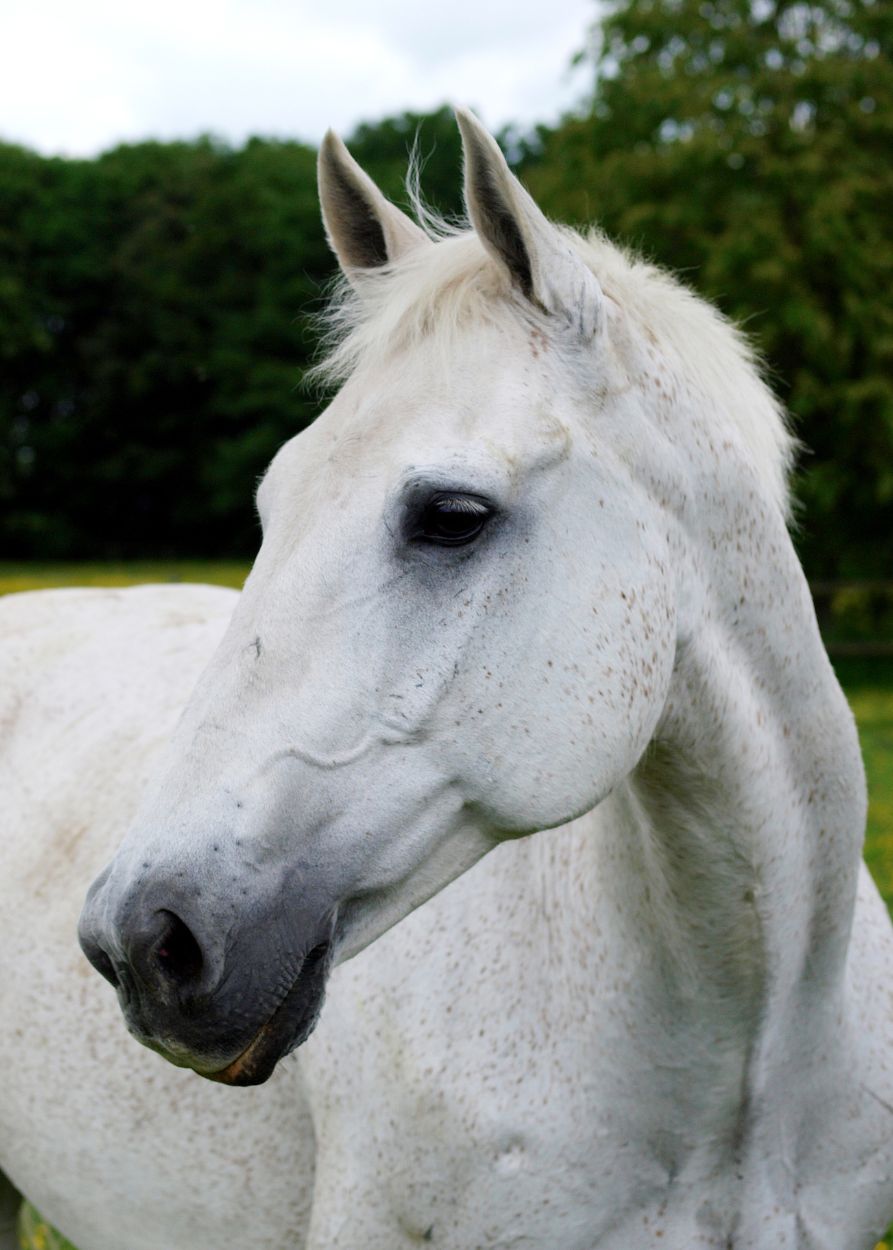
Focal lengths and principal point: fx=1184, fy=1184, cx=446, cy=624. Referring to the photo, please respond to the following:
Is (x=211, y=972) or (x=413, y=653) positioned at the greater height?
(x=413, y=653)

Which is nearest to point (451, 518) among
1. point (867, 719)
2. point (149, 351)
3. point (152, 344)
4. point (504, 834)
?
point (504, 834)

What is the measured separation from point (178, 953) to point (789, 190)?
22200mm

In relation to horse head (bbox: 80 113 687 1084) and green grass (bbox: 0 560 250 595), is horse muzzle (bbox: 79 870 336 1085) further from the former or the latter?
green grass (bbox: 0 560 250 595)

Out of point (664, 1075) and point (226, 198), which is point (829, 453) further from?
point (226, 198)

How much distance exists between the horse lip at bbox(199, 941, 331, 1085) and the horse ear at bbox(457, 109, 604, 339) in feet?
3.60

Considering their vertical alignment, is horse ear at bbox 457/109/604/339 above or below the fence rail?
above

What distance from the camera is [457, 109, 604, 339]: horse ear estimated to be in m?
1.83

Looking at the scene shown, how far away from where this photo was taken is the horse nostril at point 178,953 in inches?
64.4

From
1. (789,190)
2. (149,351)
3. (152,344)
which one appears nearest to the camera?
(789,190)

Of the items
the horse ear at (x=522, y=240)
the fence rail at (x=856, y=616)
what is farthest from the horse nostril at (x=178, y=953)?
the fence rail at (x=856, y=616)

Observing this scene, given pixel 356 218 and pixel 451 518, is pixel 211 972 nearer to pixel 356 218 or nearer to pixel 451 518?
pixel 451 518

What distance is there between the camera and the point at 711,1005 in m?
2.20

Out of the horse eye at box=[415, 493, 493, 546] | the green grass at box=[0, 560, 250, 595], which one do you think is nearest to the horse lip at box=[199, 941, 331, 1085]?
the horse eye at box=[415, 493, 493, 546]

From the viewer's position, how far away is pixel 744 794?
213cm
